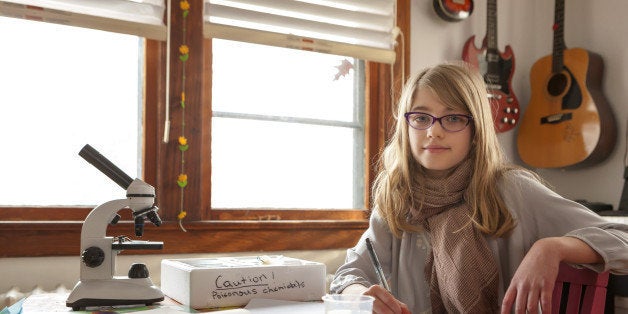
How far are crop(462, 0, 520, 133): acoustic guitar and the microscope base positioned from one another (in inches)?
76.1

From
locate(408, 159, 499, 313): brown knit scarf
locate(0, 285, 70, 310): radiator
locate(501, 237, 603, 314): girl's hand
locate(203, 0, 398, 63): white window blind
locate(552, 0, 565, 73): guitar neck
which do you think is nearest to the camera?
locate(501, 237, 603, 314): girl's hand

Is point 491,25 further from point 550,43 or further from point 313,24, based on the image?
point 313,24

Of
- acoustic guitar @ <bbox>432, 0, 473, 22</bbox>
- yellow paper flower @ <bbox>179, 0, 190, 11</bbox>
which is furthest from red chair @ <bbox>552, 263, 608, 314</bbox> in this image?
acoustic guitar @ <bbox>432, 0, 473, 22</bbox>

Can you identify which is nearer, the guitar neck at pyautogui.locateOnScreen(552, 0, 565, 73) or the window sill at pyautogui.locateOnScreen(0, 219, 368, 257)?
the window sill at pyautogui.locateOnScreen(0, 219, 368, 257)

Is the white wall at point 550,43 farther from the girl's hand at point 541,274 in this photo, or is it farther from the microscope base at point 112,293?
the microscope base at point 112,293

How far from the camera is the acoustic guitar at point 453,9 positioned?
2.57m

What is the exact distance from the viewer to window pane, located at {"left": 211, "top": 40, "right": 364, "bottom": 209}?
2.28m

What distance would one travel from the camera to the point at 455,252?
4.57 feet

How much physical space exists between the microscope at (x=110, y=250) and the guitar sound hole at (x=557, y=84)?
209cm

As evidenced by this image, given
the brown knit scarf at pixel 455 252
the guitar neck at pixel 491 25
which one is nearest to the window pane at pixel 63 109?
the brown knit scarf at pixel 455 252

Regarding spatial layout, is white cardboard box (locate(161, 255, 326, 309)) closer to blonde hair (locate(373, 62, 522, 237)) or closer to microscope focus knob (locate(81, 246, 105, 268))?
microscope focus knob (locate(81, 246, 105, 268))

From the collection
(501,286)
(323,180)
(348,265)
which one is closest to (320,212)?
(323,180)

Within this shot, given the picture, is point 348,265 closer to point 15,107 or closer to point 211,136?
point 211,136

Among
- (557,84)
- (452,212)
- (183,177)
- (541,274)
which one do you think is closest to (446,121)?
(452,212)
